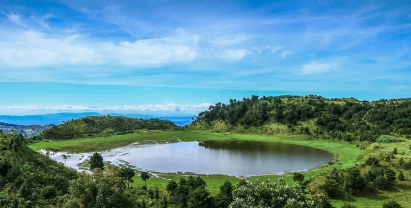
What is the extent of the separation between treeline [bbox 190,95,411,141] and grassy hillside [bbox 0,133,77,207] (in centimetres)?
11554

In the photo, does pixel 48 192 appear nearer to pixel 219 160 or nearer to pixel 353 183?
pixel 353 183

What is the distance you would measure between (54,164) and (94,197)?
3338cm

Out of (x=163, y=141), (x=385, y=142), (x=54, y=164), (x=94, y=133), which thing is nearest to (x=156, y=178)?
(x=54, y=164)

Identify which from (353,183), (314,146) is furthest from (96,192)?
(314,146)

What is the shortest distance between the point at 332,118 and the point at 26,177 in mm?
143939

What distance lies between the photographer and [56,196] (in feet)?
126

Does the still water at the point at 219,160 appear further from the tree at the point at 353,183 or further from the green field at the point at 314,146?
the tree at the point at 353,183

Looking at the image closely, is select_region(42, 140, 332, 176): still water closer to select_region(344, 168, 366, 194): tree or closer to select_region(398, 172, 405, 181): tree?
select_region(344, 168, 366, 194): tree

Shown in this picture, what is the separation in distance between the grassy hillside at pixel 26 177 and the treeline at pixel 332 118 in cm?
11554

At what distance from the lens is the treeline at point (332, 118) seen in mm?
123750

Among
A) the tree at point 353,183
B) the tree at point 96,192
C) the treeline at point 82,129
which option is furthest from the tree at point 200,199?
the treeline at point 82,129

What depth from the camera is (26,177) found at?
40250 millimetres

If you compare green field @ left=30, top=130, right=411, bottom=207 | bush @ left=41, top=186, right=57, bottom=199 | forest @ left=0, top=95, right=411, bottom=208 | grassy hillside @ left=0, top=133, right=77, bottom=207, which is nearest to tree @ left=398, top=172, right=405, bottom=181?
forest @ left=0, top=95, right=411, bottom=208

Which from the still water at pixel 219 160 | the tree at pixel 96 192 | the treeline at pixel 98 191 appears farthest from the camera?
the still water at pixel 219 160
